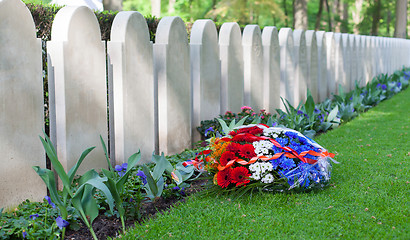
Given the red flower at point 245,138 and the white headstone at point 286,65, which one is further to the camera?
the white headstone at point 286,65

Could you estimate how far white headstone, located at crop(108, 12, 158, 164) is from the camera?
12.1 ft

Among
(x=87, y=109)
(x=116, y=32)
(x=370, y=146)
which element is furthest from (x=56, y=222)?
(x=370, y=146)

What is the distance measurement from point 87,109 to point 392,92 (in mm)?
8605

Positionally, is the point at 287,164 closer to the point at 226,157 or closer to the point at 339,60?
the point at 226,157

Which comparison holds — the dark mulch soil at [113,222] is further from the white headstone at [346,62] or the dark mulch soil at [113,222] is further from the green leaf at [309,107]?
the white headstone at [346,62]

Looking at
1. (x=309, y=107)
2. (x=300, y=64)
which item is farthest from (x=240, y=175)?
(x=300, y=64)

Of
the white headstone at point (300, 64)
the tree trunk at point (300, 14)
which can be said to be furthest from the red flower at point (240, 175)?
the tree trunk at point (300, 14)

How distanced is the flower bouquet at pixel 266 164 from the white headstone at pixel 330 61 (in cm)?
553

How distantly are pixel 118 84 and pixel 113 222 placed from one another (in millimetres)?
1274

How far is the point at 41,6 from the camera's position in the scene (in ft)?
12.2

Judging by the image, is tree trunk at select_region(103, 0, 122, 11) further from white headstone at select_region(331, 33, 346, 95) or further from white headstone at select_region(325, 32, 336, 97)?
white headstone at select_region(331, 33, 346, 95)

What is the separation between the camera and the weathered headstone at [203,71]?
4.82 m

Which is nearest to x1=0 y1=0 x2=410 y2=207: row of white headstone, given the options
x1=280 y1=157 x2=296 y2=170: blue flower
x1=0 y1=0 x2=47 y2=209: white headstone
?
x1=0 y1=0 x2=47 y2=209: white headstone

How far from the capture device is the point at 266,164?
127 inches
